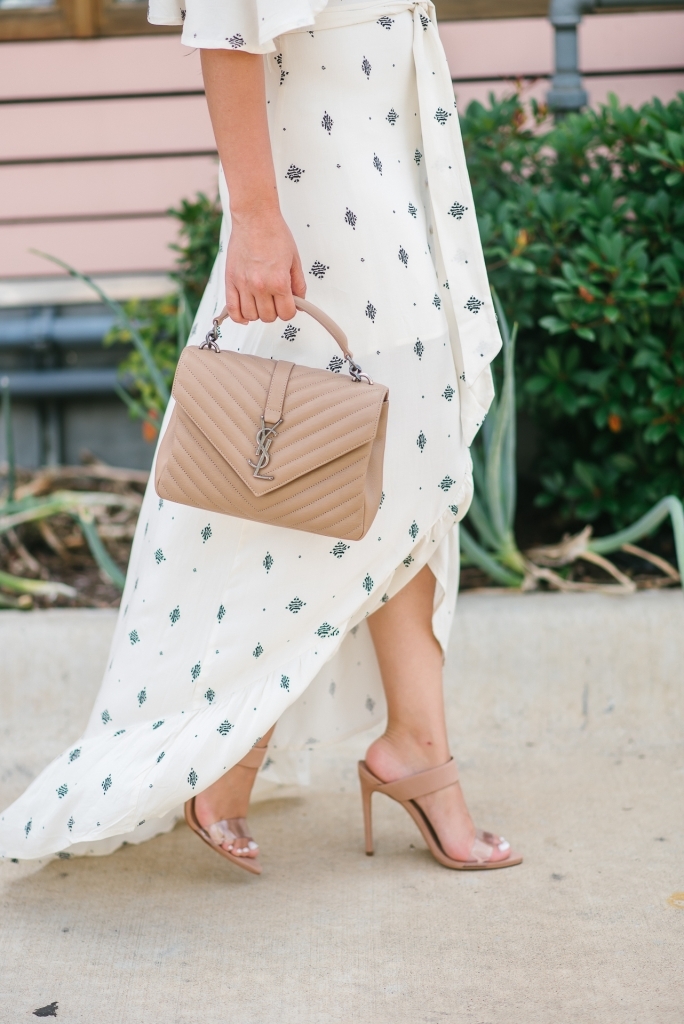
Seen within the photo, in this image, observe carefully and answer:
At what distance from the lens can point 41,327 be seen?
12.0 feet

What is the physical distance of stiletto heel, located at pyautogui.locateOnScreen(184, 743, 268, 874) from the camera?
1809mm

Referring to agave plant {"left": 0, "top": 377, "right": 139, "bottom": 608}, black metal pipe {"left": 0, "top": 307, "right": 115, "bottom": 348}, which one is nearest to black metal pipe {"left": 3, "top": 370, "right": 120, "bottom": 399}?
black metal pipe {"left": 0, "top": 307, "right": 115, "bottom": 348}

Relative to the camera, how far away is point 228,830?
1.84 meters

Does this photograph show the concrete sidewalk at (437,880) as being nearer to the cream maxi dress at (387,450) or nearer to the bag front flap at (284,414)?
the cream maxi dress at (387,450)

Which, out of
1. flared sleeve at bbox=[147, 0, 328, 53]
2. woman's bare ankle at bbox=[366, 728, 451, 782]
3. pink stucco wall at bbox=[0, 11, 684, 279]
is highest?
pink stucco wall at bbox=[0, 11, 684, 279]

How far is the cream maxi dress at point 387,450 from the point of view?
1.62 metres

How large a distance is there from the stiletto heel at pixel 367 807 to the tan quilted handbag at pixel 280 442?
58 centimetres

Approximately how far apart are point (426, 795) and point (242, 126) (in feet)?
3.74

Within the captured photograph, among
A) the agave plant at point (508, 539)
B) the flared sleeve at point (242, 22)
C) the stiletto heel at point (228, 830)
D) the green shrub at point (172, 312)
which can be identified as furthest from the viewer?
the green shrub at point (172, 312)

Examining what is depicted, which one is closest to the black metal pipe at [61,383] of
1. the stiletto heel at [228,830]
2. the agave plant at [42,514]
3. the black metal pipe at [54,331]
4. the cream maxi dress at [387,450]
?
the black metal pipe at [54,331]

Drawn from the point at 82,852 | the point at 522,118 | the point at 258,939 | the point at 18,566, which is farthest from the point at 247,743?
the point at 522,118

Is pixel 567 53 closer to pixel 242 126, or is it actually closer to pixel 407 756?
pixel 242 126

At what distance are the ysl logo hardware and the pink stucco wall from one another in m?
2.39

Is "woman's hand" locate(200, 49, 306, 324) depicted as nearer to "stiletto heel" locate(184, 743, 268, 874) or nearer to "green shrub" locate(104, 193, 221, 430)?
"stiletto heel" locate(184, 743, 268, 874)
